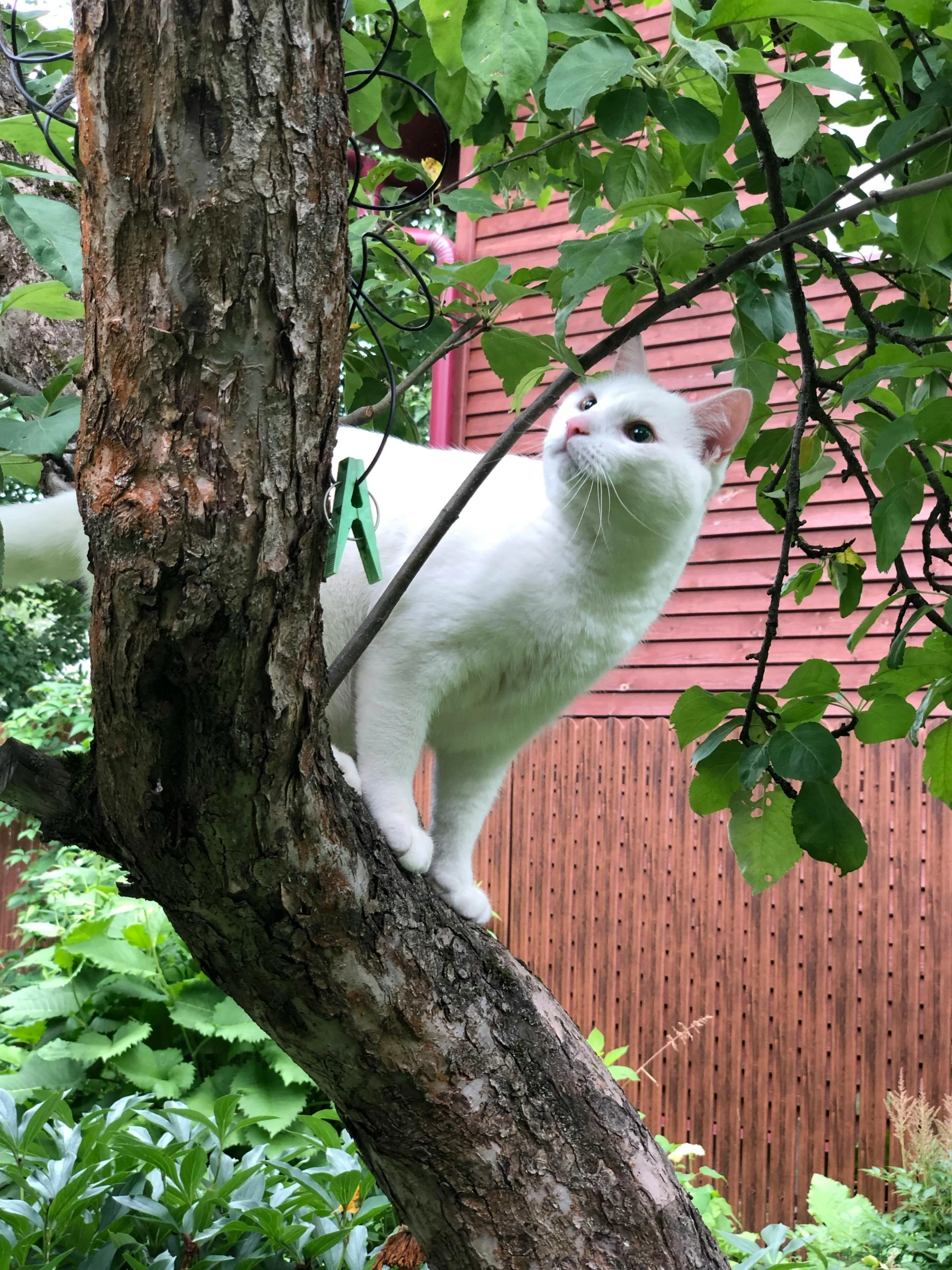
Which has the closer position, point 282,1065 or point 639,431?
point 639,431

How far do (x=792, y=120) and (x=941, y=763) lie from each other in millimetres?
798

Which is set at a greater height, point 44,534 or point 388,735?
point 44,534

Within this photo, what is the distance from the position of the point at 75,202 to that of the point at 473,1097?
67.2 inches

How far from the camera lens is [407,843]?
1.47 m

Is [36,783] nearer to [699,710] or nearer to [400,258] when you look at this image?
[699,710]

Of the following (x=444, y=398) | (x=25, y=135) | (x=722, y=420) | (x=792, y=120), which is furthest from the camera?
(x=444, y=398)

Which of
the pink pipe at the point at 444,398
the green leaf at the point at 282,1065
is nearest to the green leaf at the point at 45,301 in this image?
the green leaf at the point at 282,1065

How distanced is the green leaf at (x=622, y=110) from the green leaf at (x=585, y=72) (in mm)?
106

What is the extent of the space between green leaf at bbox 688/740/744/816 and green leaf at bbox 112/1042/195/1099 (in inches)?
99.7

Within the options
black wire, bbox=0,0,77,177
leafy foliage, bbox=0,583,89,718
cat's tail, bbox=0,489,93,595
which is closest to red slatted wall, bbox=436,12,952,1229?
cat's tail, bbox=0,489,93,595

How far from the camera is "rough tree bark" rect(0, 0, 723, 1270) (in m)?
0.78

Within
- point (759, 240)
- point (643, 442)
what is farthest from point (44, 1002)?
point (759, 240)

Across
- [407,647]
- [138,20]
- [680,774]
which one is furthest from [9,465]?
[680,774]

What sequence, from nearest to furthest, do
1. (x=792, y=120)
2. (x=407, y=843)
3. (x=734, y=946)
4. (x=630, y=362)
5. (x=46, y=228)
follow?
(x=46, y=228) < (x=792, y=120) < (x=407, y=843) < (x=630, y=362) < (x=734, y=946)
